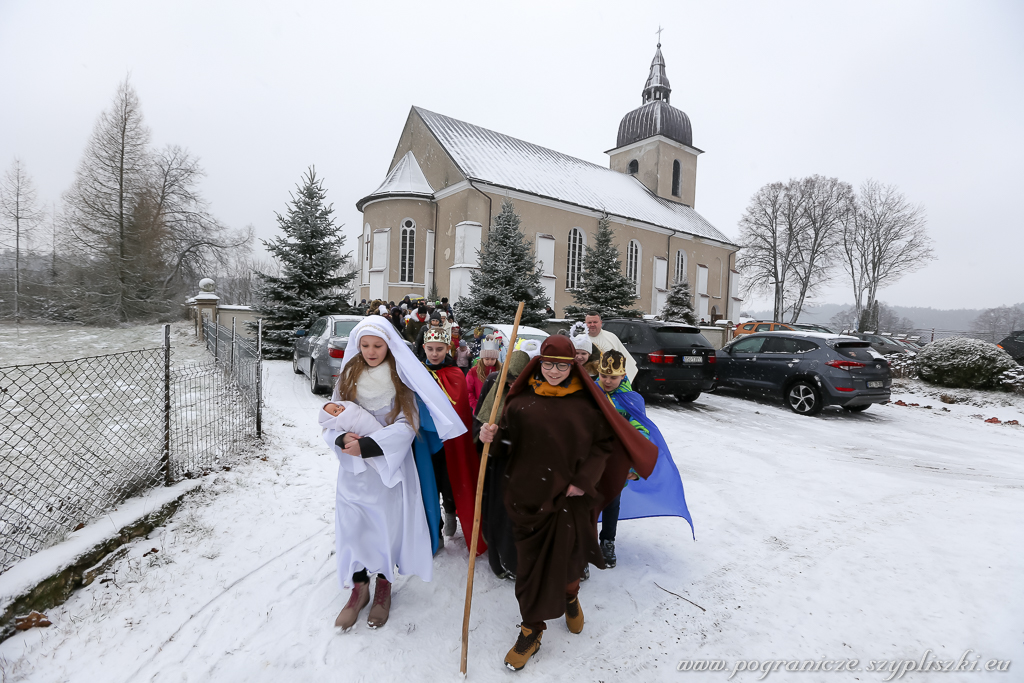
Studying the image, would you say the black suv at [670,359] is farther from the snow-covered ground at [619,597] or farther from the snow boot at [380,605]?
the snow boot at [380,605]

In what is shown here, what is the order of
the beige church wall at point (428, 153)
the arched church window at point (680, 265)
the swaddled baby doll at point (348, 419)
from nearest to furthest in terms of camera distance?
1. the swaddled baby doll at point (348, 419)
2. the beige church wall at point (428, 153)
3. the arched church window at point (680, 265)

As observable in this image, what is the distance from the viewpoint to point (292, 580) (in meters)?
3.11

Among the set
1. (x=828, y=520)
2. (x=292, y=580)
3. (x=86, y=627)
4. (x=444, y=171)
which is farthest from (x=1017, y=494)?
(x=444, y=171)

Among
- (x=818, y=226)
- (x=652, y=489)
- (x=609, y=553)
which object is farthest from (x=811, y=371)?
(x=818, y=226)

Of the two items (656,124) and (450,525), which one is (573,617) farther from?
(656,124)

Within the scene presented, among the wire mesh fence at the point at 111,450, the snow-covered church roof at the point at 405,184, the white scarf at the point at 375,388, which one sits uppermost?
the snow-covered church roof at the point at 405,184

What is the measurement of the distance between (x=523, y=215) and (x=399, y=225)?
242 inches

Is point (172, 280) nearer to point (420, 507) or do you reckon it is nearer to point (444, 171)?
point (444, 171)

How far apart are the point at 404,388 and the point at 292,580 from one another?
5.28ft

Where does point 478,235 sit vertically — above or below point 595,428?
above

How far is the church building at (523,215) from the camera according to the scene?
22.3 meters

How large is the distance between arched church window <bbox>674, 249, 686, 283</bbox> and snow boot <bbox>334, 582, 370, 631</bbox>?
30683 millimetres

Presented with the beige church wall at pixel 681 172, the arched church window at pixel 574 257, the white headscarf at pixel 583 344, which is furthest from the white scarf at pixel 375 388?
the beige church wall at pixel 681 172

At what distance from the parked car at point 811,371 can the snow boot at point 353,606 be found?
29.9 ft
